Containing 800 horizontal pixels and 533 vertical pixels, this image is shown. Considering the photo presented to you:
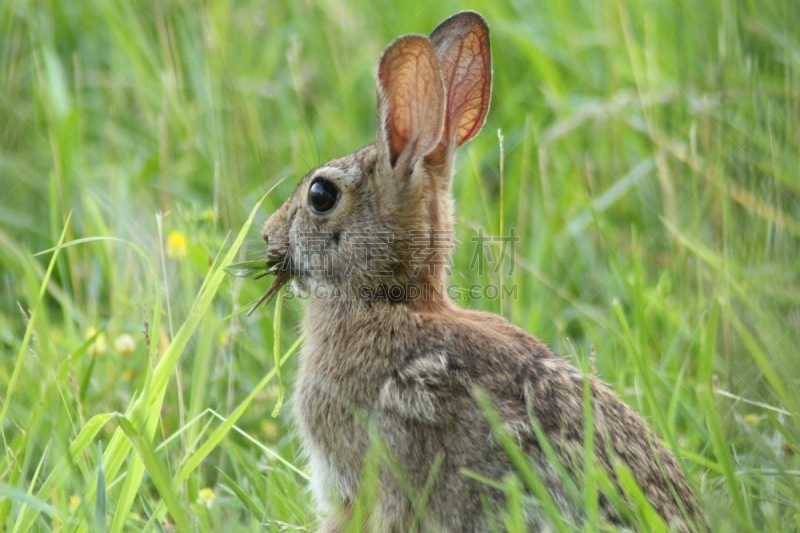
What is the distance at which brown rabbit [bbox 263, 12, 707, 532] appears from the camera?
3072 millimetres

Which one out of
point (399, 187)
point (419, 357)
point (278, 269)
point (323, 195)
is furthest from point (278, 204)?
point (419, 357)

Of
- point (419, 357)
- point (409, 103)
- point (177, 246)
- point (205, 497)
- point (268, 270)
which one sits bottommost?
point (205, 497)

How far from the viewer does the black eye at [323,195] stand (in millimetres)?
3768

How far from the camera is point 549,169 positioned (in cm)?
573

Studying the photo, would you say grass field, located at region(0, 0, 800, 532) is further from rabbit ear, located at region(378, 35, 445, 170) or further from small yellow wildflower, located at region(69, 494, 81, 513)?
rabbit ear, located at region(378, 35, 445, 170)

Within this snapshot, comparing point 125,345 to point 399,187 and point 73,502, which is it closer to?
point 73,502

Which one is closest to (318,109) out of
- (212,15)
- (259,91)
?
(259,91)

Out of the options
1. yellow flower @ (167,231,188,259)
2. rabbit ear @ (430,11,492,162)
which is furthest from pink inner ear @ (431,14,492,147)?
yellow flower @ (167,231,188,259)

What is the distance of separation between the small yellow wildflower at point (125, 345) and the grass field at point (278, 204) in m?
0.01

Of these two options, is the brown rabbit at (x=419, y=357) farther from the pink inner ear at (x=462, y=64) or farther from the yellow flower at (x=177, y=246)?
the yellow flower at (x=177, y=246)

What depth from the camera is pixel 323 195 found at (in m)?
3.78

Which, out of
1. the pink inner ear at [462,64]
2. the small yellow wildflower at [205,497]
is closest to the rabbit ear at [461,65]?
the pink inner ear at [462,64]

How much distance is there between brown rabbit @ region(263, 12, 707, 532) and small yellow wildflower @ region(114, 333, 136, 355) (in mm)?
790

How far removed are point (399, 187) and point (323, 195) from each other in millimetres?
290
